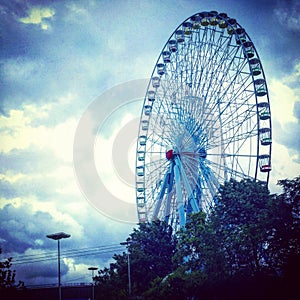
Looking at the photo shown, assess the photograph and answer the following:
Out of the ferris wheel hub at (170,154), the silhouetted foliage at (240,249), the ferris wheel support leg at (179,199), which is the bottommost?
the silhouetted foliage at (240,249)

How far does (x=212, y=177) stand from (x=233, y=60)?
965 cm

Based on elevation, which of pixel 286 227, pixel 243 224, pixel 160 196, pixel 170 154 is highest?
pixel 170 154

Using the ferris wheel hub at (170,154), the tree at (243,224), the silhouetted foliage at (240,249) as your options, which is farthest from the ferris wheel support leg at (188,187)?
the tree at (243,224)

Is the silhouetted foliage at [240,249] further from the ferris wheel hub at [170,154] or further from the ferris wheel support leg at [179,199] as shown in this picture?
the ferris wheel hub at [170,154]

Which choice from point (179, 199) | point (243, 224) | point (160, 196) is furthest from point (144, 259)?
point (243, 224)

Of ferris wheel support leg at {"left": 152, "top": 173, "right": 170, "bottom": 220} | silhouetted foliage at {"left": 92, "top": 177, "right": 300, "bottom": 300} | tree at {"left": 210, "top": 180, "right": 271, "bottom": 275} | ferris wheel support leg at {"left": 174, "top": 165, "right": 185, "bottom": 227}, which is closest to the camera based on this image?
silhouetted foliage at {"left": 92, "top": 177, "right": 300, "bottom": 300}

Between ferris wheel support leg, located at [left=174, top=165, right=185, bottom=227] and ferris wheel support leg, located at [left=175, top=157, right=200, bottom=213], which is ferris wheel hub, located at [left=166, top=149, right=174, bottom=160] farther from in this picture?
ferris wheel support leg, located at [left=174, top=165, right=185, bottom=227]

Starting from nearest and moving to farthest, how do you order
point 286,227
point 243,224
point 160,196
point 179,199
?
point 286,227 → point 243,224 → point 179,199 → point 160,196

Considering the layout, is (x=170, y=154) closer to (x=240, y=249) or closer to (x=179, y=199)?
(x=179, y=199)

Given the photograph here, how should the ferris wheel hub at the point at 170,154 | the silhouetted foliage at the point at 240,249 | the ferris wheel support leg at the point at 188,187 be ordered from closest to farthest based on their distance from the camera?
the silhouetted foliage at the point at 240,249, the ferris wheel support leg at the point at 188,187, the ferris wheel hub at the point at 170,154

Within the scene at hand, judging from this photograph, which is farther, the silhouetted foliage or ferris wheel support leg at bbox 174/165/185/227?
ferris wheel support leg at bbox 174/165/185/227

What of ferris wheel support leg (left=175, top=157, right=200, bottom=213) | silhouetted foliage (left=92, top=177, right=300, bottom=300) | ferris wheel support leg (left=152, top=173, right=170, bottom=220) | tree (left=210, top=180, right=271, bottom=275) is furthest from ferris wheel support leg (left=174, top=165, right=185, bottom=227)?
tree (left=210, top=180, right=271, bottom=275)

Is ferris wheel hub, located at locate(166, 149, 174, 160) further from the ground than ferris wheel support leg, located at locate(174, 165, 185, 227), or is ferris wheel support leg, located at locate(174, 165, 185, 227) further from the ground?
ferris wheel hub, located at locate(166, 149, 174, 160)

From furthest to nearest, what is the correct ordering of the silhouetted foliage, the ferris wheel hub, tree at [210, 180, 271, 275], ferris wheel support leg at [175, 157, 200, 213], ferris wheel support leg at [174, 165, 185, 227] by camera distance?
the ferris wheel hub < ferris wheel support leg at [174, 165, 185, 227] < ferris wheel support leg at [175, 157, 200, 213] < tree at [210, 180, 271, 275] < the silhouetted foliage
